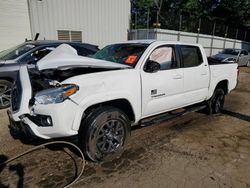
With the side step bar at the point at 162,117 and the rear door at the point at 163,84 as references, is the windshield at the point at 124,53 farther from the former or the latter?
the side step bar at the point at 162,117

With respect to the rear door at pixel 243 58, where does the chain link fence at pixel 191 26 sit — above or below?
above

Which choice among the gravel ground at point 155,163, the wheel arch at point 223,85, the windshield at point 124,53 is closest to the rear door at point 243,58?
the wheel arch at point 223,85

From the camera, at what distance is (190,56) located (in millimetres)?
4586

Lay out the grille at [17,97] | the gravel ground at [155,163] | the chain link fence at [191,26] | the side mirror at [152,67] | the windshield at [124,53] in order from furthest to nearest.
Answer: the chain link fence at [191,26] → the windshield at [124,53] → the side mirror at [152,67] → the grille at [17,97] → the gravel ground at [155,163]

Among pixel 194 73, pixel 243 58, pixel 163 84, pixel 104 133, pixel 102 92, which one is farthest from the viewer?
pixel 243 58

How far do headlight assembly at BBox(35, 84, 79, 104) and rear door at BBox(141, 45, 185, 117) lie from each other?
1.20m

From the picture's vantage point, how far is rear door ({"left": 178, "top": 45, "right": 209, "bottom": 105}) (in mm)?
4363

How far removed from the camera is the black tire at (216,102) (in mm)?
5422

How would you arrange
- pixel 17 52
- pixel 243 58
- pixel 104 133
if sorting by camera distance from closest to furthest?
pixel 104 133 → pixel 17 52 → pixel 243 58

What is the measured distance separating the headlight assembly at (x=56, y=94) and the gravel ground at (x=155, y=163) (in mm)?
1042

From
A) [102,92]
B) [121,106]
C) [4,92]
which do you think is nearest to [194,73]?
[121,106]

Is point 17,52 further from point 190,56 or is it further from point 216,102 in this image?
point 216,102

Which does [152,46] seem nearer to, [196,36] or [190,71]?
[190,71]

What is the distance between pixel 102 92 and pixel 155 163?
1.33 metres
